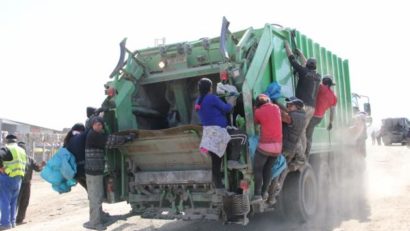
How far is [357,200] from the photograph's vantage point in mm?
7805

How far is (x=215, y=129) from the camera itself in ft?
15.4

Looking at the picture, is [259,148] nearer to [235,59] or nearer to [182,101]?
[235,59]

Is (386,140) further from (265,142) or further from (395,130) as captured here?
(265,142)

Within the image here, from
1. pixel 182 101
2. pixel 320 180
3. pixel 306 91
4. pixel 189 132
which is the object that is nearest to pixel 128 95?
pixel 182 101

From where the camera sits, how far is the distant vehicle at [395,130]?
27.3 m

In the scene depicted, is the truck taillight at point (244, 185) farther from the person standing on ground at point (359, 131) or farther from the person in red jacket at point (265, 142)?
the person standing on ground at point (359, 131)

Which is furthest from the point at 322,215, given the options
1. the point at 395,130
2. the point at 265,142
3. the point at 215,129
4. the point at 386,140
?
the point at 386,140

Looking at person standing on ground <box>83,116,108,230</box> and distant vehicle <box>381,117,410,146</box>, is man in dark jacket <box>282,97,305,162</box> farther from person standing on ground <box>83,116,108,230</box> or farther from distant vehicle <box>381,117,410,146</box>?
distant vehicle <box>381,117,410,146</box>

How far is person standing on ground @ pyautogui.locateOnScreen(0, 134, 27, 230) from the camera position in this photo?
7.51 metres

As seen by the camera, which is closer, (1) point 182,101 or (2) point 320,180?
(1) point 182,101

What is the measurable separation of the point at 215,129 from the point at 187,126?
37cm

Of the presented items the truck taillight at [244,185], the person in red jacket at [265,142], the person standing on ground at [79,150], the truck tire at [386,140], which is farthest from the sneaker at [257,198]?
the truck tire at [386,140]

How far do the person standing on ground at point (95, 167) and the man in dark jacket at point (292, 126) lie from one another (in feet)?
7.31

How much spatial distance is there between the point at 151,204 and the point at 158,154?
0.66 meters
